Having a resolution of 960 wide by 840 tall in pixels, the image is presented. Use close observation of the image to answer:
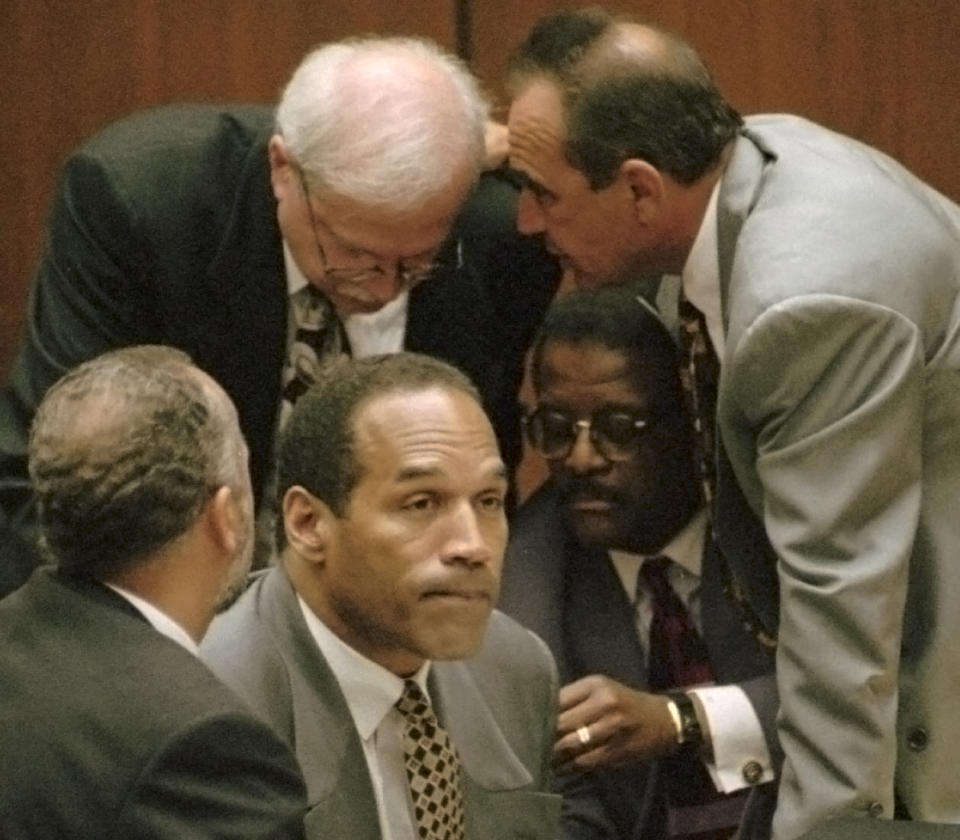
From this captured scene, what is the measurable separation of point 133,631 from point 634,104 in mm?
1051

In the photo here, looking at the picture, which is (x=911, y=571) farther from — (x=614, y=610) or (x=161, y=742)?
(x=161, y=742)

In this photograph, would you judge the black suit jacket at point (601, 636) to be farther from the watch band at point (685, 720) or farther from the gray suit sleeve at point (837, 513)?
the gray suit sleeve at point (837, 513)

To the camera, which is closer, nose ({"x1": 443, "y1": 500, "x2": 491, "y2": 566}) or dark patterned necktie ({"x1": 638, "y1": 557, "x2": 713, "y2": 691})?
nose ({"x1": 443, "y1": 500, "x2": 491, "y2": 566})

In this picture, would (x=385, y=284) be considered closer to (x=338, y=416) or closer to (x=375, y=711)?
(x=338, y=416)

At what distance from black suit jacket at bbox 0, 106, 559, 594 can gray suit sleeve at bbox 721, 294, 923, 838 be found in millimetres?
605

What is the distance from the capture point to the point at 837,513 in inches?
96.4

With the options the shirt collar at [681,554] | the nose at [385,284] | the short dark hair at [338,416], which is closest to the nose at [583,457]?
the shirt collar at [681,554]

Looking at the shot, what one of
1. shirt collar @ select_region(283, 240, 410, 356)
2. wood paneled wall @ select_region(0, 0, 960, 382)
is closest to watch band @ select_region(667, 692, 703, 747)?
shirt collar @ select_region(283, 240, 410, 356)

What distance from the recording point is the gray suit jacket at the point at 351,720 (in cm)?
227

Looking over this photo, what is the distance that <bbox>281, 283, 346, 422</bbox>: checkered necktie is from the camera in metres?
2.88

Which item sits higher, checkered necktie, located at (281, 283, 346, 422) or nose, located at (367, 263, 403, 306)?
nose, located at (367, 263, 403, 306)

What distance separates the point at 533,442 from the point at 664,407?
174 mm

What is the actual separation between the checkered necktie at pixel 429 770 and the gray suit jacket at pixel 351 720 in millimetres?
22

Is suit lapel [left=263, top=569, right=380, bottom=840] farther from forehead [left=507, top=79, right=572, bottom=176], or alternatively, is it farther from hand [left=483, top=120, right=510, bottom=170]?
hand [left=483, top=120, right=510, bottom=170]
